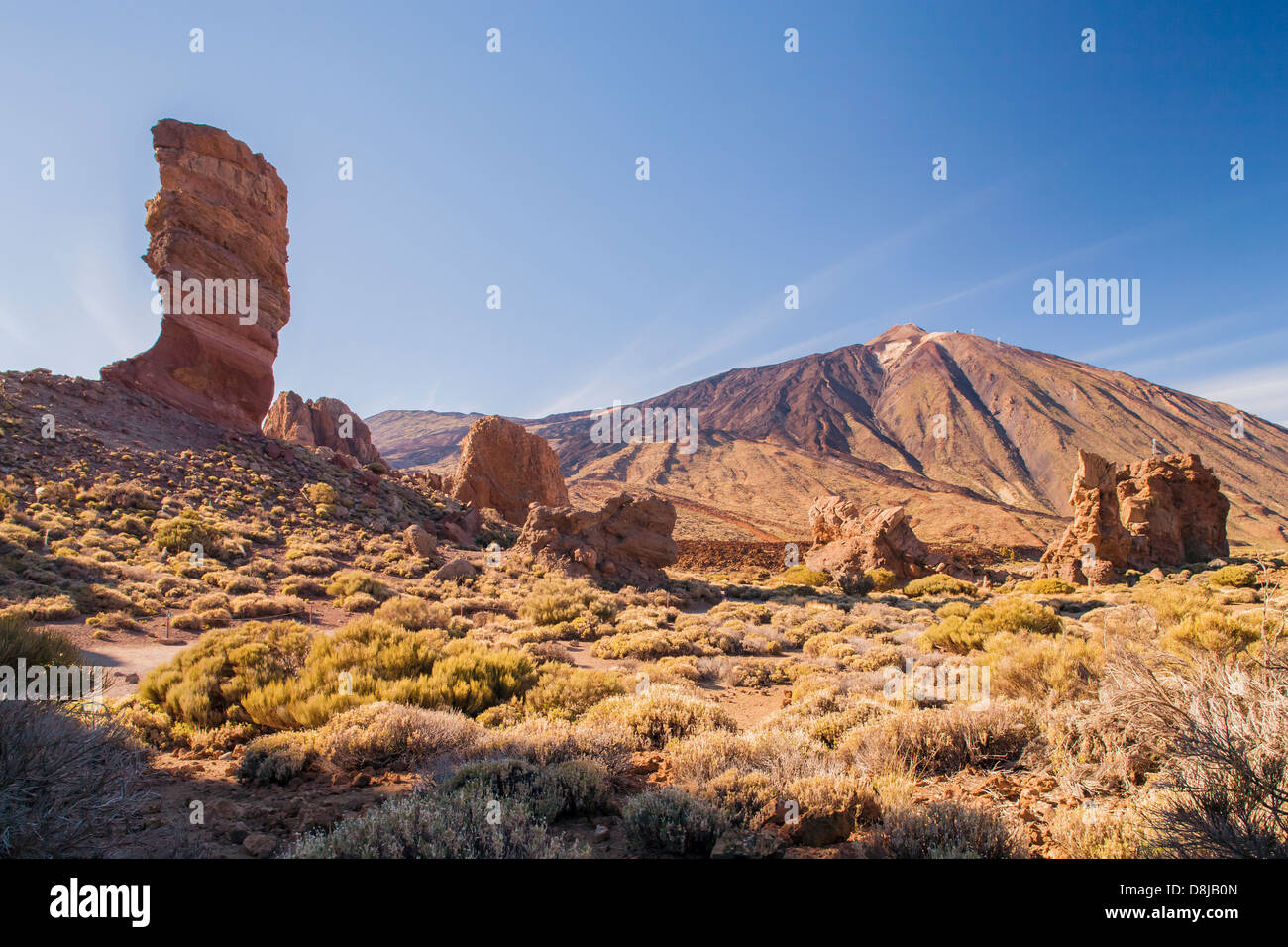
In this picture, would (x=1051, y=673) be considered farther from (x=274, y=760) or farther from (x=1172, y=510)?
(x=1172, y=510)

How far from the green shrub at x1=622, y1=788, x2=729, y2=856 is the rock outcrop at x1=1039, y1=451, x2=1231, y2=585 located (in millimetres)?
22925

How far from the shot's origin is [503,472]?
32.2m

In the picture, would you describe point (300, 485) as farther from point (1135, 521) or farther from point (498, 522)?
point (1135, 521)

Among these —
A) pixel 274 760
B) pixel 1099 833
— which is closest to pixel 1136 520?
pixel 1099 833

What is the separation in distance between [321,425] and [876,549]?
3942cm

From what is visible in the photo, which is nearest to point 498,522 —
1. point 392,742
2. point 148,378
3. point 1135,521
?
point 148,378

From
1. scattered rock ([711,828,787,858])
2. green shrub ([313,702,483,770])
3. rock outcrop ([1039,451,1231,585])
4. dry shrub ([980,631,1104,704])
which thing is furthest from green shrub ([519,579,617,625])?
rock outcrop ([1039,451,1231,585])

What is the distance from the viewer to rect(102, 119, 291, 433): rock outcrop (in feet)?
80.9

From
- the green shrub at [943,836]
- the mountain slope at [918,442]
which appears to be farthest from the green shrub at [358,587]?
the mountain slope at [918,442]
